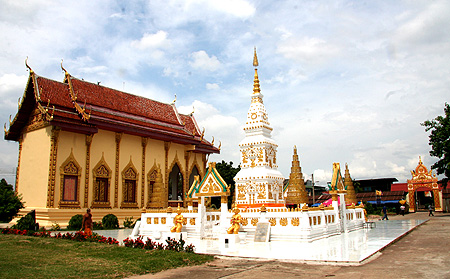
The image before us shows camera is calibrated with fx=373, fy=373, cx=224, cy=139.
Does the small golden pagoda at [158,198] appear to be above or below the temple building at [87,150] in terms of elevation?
below

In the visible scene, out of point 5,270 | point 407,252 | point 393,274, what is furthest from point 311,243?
point 5,270

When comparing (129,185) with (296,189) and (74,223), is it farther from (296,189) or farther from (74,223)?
(296,189)

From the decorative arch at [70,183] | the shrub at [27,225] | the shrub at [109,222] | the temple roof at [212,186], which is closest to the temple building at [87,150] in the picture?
the decorative arch at [70,183]

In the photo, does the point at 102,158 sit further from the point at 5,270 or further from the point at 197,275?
the point at 197,275

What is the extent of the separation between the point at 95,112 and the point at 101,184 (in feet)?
13.8

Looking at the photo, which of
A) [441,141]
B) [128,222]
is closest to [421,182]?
[441,141]

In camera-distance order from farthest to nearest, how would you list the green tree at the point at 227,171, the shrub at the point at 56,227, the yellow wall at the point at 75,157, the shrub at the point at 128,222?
the green tree at the point at 227,171 < the shrub at the point at 128,222 < the yellow wall at the point at 75,157 < the shrub at the point at 56,227

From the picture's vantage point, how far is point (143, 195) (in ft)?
76.5

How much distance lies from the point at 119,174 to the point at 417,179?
3998 cm

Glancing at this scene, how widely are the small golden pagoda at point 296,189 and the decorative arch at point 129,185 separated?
982 cm

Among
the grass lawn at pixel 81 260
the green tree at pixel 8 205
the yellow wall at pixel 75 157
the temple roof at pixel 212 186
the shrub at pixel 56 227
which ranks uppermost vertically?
the yellow wall at pixel 75 157

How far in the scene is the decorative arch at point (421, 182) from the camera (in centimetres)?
4609

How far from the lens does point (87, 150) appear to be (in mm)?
20750

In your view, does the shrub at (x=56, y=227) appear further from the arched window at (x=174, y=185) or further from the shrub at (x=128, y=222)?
the arched window at (x=174, y=185)
